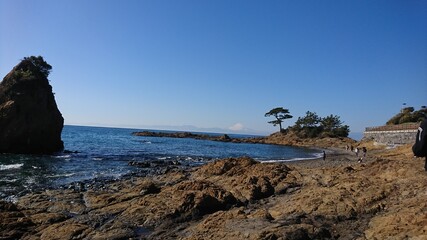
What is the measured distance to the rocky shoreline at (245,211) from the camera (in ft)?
33.6

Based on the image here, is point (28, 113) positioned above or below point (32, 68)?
below

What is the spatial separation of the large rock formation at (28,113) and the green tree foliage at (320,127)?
84.6 m

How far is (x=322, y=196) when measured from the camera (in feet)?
44.7

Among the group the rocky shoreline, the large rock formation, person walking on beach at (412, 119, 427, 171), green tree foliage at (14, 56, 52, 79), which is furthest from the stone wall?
green tree foliage at (14, 56, 52, 79)

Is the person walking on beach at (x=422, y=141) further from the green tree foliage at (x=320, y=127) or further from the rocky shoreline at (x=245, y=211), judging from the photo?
the green tree foliage at (x=320, y=127)

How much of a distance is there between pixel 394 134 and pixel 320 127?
60.3 m

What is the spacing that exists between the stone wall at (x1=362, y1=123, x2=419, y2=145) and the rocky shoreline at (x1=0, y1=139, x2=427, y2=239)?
113 ft

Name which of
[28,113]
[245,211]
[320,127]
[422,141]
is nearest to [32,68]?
[28,113]

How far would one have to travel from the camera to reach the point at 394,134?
54.4 m

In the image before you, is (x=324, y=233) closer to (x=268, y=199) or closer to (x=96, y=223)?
(x=268, y=199)

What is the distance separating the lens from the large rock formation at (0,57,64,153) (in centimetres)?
4569

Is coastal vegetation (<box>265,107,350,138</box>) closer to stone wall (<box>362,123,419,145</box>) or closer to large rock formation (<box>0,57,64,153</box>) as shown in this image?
stone wall (<box>362,123,419,145</box>)

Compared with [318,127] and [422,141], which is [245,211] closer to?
[422,141]

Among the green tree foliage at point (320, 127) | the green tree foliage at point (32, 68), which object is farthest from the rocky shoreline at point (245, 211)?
the green tree foliage at point (320, 127)
